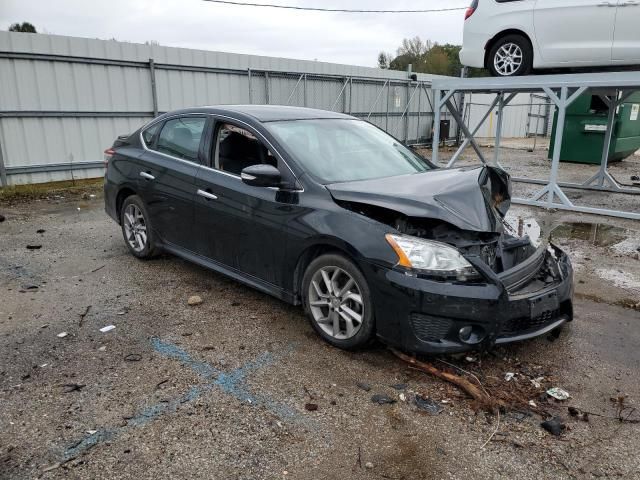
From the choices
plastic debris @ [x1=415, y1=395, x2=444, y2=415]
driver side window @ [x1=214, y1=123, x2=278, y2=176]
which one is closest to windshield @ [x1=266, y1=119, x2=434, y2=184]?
driver side window @ [x1=214, y1=123, x2=278, y2=176]

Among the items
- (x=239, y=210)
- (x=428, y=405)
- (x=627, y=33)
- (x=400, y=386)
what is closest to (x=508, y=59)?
(x=627, y=33)

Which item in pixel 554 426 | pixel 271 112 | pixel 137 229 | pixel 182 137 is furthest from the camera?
pixel 137 229

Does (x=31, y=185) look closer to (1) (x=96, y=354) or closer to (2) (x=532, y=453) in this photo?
(1) (x=96, y=354)

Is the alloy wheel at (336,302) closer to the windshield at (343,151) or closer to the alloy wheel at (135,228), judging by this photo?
the windshield at (343,151)

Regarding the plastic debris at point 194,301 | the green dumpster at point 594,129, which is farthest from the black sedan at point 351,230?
the green dumpster at point 594,129

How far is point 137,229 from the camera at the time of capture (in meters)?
5.47

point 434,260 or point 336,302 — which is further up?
point 434,260

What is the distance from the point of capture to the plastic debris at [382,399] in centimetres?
301

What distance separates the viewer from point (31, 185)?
33.1ft

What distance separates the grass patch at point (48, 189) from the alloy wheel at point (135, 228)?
4.75 metres

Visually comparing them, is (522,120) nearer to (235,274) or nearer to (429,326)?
(235,274)

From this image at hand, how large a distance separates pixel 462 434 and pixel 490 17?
7963 millimetres

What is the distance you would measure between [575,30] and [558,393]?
6902 millimetres

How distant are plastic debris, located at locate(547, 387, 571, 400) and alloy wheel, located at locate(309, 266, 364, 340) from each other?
122 centimetres
